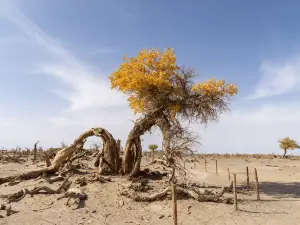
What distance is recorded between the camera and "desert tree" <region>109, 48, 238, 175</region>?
783 inches

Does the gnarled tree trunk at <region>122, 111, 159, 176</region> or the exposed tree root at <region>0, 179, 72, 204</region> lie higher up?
the gnarled tree trunk at <region>122, 111, 159, 176</region>

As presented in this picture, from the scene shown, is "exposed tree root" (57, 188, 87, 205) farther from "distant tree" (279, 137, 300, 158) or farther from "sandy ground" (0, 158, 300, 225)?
"distant tree" (279, 137, 300, 158)

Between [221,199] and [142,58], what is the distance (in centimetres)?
1002

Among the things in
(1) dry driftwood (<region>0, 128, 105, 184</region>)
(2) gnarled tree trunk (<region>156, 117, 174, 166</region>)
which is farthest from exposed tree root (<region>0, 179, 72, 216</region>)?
(2) gnarled tree trunk (<region>156, 117, 174, 166</region>)

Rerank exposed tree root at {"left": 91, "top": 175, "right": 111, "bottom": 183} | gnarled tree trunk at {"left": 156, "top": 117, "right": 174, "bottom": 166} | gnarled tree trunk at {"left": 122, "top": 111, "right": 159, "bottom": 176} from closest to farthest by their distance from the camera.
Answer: exposed tree root at {"left": 91, "top": 175, "right": 111, "bottom": 183}, gnarled tree trunk at {"left": 156, "top": 117, "right": 174, "bottom": 166}, gnarled tree trunk at {"left": 122, "top": 111, "right": 159, "bottom": 176}

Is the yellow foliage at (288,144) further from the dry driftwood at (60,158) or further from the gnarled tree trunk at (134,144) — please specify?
the dry driftwood at (60,158)

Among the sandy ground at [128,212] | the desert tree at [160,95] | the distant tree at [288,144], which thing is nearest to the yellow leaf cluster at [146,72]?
the desert tree at [160,95]

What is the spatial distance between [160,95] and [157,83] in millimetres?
956

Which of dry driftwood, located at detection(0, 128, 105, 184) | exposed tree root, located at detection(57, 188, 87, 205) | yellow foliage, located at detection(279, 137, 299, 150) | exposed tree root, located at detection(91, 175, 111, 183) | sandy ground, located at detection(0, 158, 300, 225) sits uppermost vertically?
yellow foliage, located at detection(279, 137, 299, 150)

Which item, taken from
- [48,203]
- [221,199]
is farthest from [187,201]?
[48,203]

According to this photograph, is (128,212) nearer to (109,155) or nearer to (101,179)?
Answer: (101,179)

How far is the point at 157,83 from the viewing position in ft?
64.5

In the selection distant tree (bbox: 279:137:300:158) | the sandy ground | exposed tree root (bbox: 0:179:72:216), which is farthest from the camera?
distant tree (bbox: 279:137:300:158)

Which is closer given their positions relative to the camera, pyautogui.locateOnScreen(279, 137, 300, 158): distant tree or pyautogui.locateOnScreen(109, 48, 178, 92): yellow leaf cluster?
pyautogui.locateOnScreen(109, 48, 178, 92): yellow leaf cluster
